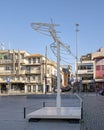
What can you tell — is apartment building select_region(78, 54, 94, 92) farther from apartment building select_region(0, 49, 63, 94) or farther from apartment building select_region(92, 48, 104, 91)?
apartment building select_region(0, 49, 63, 94)

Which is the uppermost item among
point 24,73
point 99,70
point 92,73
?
point 99,70

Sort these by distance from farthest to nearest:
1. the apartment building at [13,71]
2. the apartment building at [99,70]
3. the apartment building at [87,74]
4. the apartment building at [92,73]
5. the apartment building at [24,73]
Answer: the apartment building at [13,71] < the apartment building at [24,73] < the apartment building at [87,74] < the apartment building at [92,73] < the apartment building at [99,70]

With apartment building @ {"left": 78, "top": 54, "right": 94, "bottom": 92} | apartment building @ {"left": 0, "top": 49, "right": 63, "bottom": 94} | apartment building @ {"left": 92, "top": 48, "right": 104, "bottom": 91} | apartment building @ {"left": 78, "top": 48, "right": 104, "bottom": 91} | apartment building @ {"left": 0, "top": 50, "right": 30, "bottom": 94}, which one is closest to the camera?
apartment building @ {"left": 92, "top": 48, "right": 104, "bottom": 91}

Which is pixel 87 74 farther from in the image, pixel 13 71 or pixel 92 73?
pixel 13 71

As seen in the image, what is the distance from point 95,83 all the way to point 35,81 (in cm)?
1676

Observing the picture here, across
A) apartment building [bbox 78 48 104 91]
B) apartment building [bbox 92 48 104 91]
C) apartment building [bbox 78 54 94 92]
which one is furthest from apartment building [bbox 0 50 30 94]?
apartment building [bbox 92 48 104 91]

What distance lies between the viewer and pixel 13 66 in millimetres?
95938

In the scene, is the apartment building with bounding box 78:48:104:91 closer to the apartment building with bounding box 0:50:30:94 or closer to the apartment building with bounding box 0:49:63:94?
the apartment building with bounding box 0:49:63:94

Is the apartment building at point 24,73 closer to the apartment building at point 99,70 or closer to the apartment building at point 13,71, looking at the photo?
the apartment building at point 13,71

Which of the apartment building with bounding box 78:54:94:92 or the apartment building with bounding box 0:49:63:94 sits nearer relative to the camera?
the apartment building with bounding box 78:54:94:92

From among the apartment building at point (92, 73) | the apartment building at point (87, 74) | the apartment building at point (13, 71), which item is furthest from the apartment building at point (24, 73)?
the apartment building at point (92, 73)

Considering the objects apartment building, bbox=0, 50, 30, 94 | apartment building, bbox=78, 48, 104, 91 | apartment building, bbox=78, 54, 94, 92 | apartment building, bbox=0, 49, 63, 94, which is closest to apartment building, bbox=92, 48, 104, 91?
apartment building, bbox=78, 48, 104, 91

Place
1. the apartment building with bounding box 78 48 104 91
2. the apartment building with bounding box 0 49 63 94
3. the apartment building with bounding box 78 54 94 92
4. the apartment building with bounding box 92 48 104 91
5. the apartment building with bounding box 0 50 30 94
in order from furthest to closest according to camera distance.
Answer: the apartment building with bounding box 0 50 30 94, the apartment building with bounding box 0 49 63 94, the apartment building with bounding box 78 54 94 92, the apartment building with bounding box 78 48 104 91, the apartment building with bounding box 92 48 104 91

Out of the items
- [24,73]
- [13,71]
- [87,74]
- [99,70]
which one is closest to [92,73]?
[87,74]
